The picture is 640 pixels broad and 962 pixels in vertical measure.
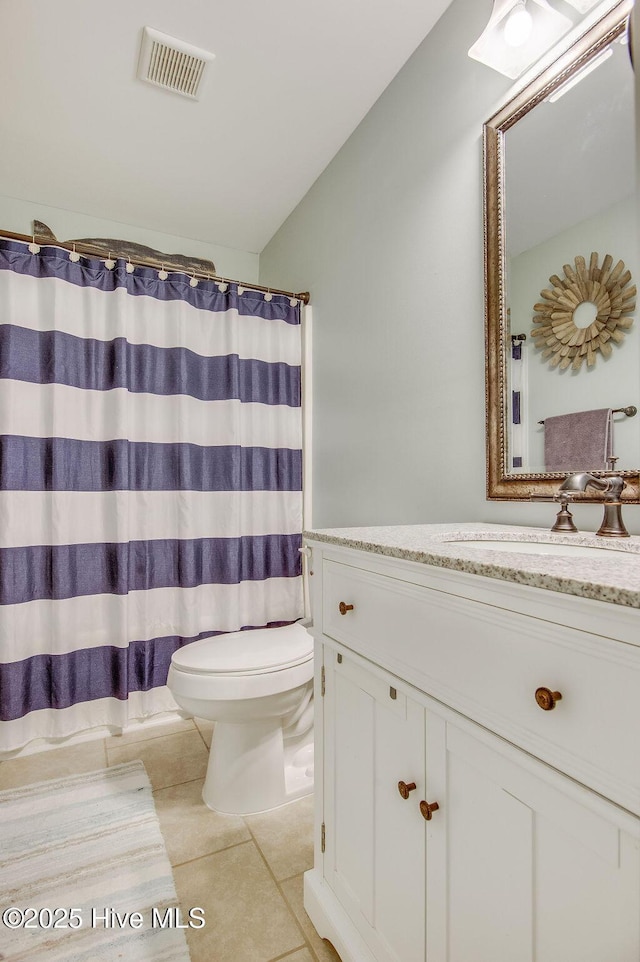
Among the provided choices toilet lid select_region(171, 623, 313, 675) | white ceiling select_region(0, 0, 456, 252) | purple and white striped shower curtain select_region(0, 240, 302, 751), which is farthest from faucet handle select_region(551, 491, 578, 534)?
white ceiling select_region(0, 0, 456, 252)

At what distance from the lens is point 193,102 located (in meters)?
1.82

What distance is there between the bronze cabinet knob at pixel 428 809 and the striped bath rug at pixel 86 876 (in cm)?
73

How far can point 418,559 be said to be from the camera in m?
0.75

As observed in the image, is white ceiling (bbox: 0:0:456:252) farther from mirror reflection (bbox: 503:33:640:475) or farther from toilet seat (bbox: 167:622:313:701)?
toilet seat (bbox: 167:622:313:701)

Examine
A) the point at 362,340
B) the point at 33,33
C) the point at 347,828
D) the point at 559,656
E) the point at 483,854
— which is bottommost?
the point at 347,828

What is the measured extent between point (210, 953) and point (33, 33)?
260cm

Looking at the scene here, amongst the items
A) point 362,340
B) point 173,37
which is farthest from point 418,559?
point 173,37

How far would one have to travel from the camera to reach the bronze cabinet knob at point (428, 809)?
725 millimetres

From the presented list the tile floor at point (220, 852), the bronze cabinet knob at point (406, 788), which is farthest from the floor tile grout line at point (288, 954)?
the bronze cabinet knob at point (406, 788)

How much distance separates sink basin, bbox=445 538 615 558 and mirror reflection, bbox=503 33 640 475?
21cm

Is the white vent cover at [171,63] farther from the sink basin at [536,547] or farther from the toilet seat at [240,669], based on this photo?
the toilet seat at [240,669]

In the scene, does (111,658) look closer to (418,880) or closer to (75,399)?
(75,399)

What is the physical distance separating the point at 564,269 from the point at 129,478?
1.70 meters

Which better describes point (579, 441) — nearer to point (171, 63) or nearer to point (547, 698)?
point (547, 698)
